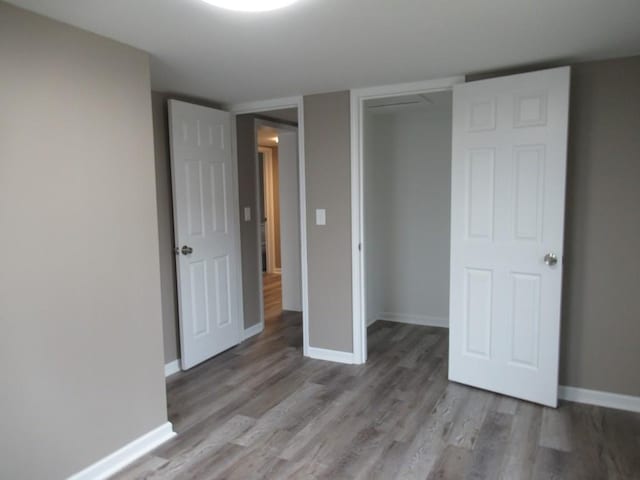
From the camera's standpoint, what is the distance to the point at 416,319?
4.72 meters

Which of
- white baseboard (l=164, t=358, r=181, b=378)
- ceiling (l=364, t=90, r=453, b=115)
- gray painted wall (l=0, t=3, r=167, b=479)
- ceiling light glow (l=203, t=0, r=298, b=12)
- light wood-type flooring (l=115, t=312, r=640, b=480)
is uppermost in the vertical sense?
ceiling (l=364, t=90, r=453, b=115)

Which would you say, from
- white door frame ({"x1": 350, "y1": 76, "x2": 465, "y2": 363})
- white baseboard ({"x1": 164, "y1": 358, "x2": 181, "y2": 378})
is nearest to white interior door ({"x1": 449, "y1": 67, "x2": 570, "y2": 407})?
white door frame ({"x1": 350, "y1": 76, "x2": 465, "y2": 363})

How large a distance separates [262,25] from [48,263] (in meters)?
1.45

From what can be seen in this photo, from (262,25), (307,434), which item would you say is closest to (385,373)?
(307,434)

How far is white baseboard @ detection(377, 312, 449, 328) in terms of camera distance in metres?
4.60

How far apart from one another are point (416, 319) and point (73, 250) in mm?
3494

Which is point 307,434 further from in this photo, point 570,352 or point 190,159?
point 190,159

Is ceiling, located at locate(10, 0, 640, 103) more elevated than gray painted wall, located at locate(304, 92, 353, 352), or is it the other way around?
ceiling, located at locate(10, 0, 640, 103)

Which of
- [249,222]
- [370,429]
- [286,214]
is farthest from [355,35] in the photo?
[286,214]

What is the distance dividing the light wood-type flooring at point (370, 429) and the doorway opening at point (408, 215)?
1075mm

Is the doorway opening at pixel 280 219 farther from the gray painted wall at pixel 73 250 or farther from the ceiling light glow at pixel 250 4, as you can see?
the ceiling light glow at pixel 250 4

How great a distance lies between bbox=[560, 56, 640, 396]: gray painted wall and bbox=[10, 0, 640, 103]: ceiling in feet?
0.77

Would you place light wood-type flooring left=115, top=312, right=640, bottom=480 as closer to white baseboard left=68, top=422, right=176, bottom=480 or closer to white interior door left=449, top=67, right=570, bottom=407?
white baseboard left=68, top=422, right=176, bottom=480

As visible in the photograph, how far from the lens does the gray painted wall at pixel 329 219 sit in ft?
11.6
